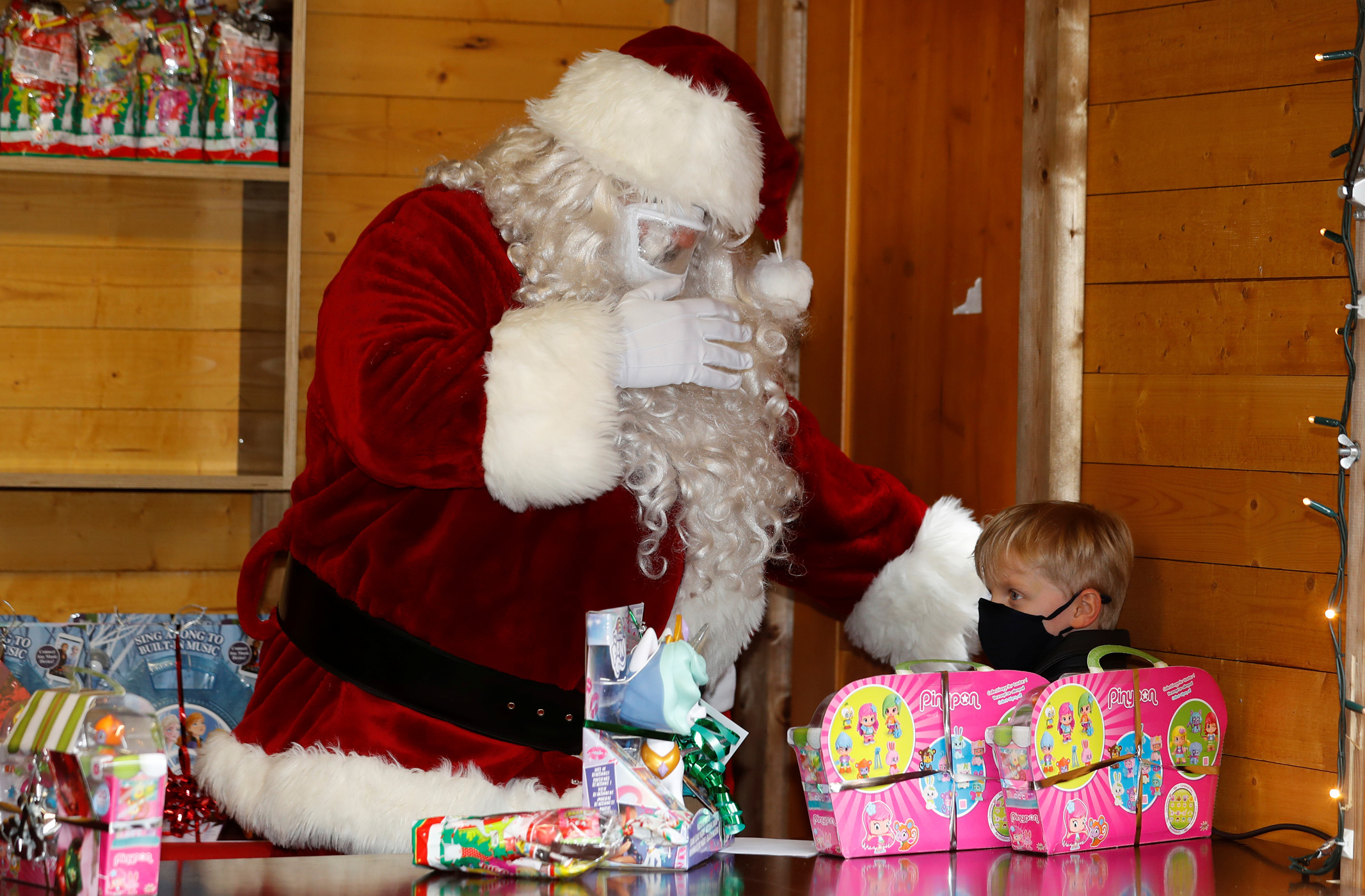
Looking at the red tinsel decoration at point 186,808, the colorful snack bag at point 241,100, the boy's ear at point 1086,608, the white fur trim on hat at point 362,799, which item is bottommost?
the red tinsel decoration at point 186,808

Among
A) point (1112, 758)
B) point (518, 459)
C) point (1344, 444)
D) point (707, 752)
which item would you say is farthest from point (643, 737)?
point (1344, 444)

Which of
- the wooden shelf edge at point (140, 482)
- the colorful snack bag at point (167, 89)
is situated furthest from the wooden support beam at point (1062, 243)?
the colorful snack bag at point (167, 89)

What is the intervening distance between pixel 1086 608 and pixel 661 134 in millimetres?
689

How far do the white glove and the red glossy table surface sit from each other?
493 millimetres

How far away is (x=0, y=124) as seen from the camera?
201cm

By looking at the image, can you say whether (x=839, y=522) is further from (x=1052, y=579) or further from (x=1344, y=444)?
(x=1344, y=444)

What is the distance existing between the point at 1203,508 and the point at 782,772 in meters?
0.95

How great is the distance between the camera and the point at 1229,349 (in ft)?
4.27

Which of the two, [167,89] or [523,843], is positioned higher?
[167,89]

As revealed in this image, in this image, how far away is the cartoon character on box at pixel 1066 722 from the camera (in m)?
1.07

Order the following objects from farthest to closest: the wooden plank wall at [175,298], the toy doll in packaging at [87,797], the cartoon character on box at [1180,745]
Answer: the wooden plank wall at [175,298] < the cartoon character on box at [1180,745] < the toy doll in packaging at [87,797]

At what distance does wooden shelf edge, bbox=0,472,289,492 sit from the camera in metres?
1.93

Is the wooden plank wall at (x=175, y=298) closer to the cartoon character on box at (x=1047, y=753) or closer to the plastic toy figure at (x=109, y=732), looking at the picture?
the plastic toy figure at (x=109, y=732)

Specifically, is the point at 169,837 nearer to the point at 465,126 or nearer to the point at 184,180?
the point at 184,180
